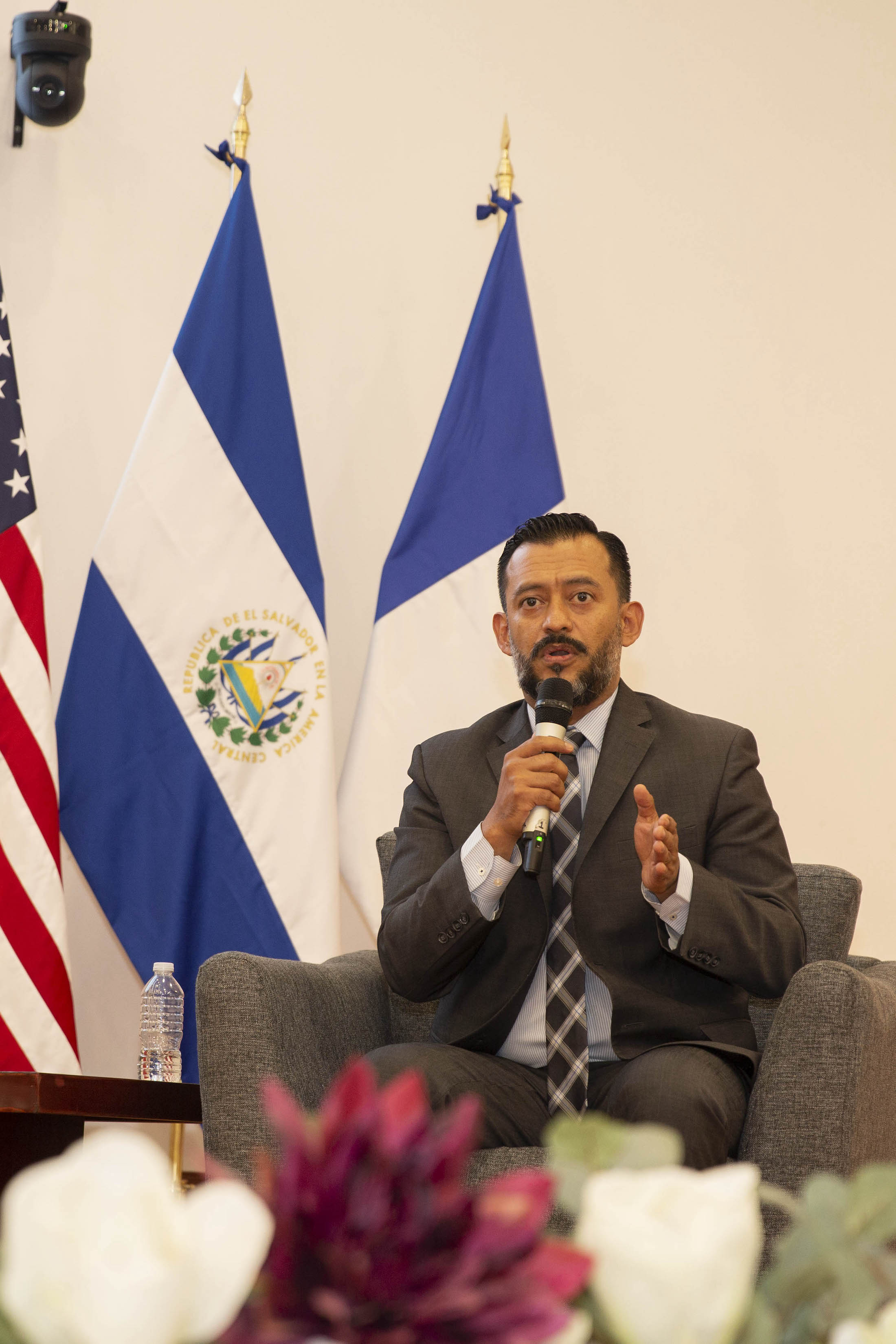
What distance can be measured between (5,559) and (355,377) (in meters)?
1.18

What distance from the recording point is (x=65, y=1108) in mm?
2049

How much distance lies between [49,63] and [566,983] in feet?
9.57

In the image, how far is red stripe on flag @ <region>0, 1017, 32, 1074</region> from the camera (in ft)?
9.91

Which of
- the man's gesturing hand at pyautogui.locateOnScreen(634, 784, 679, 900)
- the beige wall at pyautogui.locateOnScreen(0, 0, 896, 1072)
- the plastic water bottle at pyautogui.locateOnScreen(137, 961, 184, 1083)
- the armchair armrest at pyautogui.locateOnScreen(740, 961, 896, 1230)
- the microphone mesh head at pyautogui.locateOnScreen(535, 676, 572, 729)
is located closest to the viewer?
the armchair armrest at pyautogui.locateOnScreen(740, 961, 896, 1230)

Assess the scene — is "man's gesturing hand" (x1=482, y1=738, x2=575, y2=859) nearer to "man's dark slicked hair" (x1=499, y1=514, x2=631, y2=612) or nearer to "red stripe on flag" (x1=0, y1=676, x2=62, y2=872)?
"man's dark slicked hair" (x1=499, y1=514, x2=631, y2=612)

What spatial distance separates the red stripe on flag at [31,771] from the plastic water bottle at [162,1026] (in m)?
0.36

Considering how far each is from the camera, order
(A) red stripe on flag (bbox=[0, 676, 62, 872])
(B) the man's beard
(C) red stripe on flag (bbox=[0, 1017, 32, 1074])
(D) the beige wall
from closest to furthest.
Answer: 1. (B) the man's beard
2. (C) red stripe on flag (bbox=[0, 1017, 32, 1074])
3. (A) red stripe on flag (bbox=[0, 676, 62, 872])
4. (D) the beige wall

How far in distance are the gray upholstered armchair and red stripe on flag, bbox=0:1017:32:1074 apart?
1.12 metres

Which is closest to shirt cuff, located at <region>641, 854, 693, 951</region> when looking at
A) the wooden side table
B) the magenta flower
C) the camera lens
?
the wooden side table

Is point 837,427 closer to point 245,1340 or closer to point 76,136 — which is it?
point 76,136

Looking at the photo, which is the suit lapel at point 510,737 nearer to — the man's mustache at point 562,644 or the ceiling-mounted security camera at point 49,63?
the man's mustache at point 562,644

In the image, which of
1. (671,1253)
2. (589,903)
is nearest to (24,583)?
(589,903)

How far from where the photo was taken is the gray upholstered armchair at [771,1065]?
1.87 metres

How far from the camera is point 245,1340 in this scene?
1.45 ft
